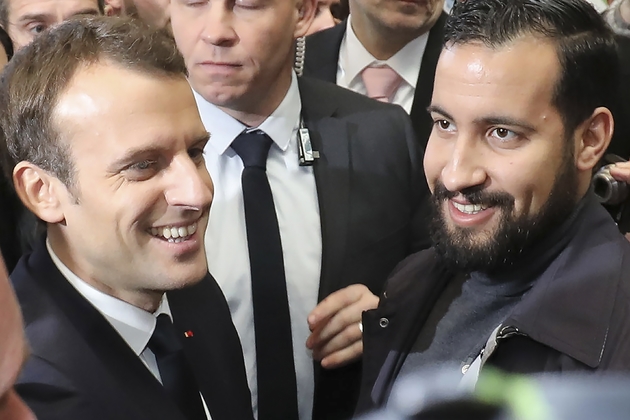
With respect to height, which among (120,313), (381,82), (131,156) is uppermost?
(131,156)

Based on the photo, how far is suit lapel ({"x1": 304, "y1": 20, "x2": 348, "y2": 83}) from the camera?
2.30 m

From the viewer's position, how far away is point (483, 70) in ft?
4.09

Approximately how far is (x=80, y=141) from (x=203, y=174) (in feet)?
0.69

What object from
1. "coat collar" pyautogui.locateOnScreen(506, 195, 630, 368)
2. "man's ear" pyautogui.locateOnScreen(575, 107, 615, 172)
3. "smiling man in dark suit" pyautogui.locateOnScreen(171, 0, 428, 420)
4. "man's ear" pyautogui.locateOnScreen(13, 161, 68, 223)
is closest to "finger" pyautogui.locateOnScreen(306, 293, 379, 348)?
"smiling man in dark suit" pyautogui.locateOnScreen(171, 0, 428, 420)

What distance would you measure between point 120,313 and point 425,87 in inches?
52.9

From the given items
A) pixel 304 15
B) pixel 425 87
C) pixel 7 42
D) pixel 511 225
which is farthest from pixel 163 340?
pixel 425 87

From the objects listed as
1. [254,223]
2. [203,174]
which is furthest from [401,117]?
[203,174]

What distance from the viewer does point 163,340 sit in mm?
1203

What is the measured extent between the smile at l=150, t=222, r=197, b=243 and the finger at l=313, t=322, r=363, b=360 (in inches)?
19.6

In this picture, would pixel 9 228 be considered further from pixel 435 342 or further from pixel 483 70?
pixel 483 70

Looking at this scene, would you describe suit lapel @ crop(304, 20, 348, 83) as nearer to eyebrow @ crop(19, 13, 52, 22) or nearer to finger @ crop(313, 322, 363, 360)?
eyebrow @ crop(19, 13, 52, 22)

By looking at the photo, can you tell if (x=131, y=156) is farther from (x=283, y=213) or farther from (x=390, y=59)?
(x=390, y=59)

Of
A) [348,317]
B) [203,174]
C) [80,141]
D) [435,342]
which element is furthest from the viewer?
[348,317]

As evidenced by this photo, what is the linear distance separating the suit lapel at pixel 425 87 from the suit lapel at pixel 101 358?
1255 millimetres
